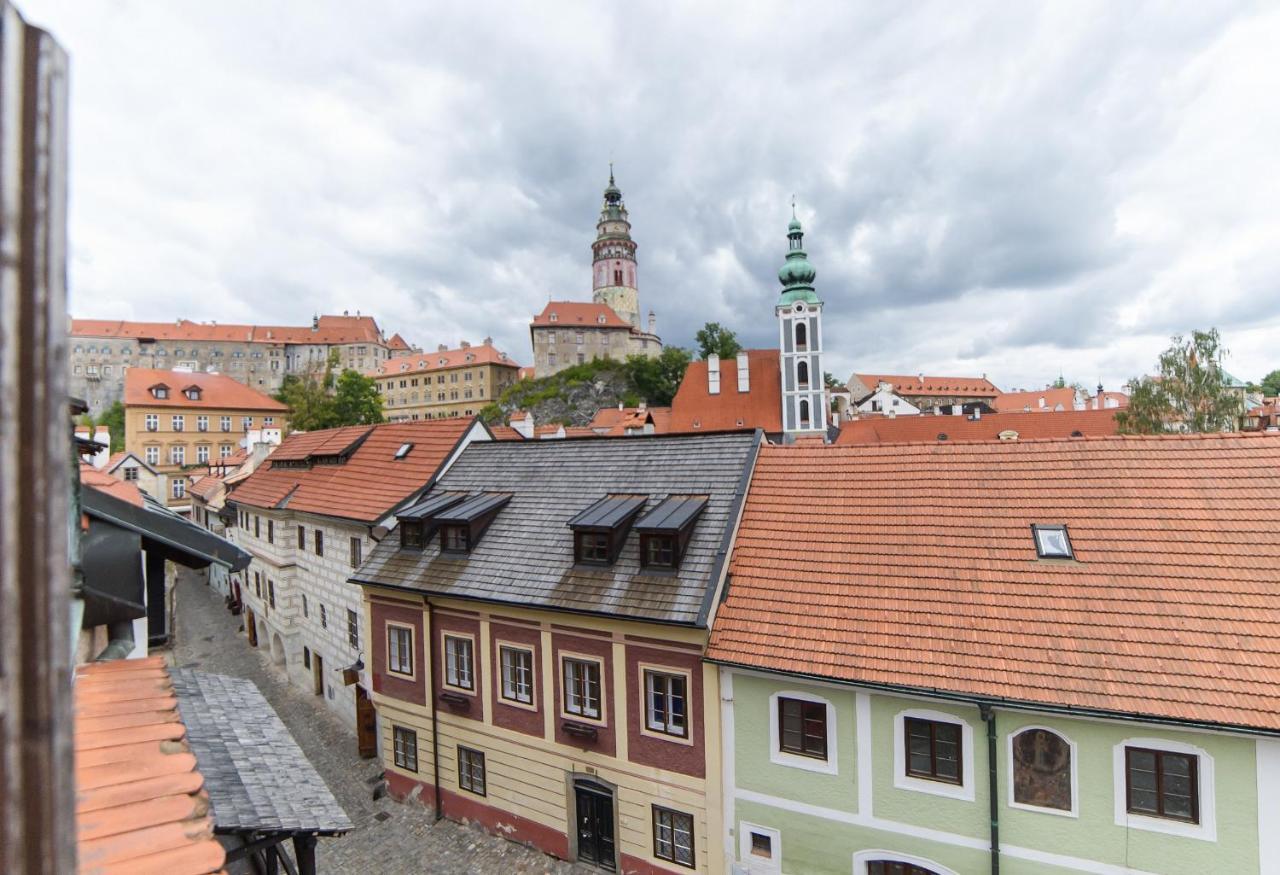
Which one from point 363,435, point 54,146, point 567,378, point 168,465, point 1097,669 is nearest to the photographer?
point 54,146

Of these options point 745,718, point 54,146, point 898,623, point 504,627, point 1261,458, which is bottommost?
point 745,718

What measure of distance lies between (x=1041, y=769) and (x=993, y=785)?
68 cm

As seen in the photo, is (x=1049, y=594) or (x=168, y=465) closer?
(x=1049, y=594)

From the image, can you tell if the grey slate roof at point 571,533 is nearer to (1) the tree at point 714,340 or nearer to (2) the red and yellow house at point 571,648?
(2) the red and yellow house at point 571,648

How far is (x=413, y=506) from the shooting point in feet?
53.3

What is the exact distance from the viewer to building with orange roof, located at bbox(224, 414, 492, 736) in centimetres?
1725

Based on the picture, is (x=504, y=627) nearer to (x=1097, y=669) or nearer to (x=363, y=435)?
(x=1097, y=669)

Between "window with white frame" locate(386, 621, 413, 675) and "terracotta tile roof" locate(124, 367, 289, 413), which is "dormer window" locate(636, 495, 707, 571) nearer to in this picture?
"window with white frame" locate(386, 621, 413, 675)

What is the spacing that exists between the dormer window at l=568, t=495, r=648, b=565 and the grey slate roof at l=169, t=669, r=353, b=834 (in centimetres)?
709

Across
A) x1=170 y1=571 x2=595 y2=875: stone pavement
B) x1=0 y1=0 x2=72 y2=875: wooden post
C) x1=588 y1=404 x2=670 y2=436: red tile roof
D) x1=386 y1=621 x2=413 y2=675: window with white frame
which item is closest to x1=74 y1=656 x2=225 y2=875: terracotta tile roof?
x1=0 y1=0 x2=72 y2=875: wooden post

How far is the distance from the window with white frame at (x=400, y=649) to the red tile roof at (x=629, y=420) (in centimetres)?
3716

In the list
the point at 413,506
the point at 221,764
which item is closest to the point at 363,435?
the point at 413,506

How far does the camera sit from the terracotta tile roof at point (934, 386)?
106 metres

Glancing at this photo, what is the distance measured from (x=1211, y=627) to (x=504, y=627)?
11.6m
